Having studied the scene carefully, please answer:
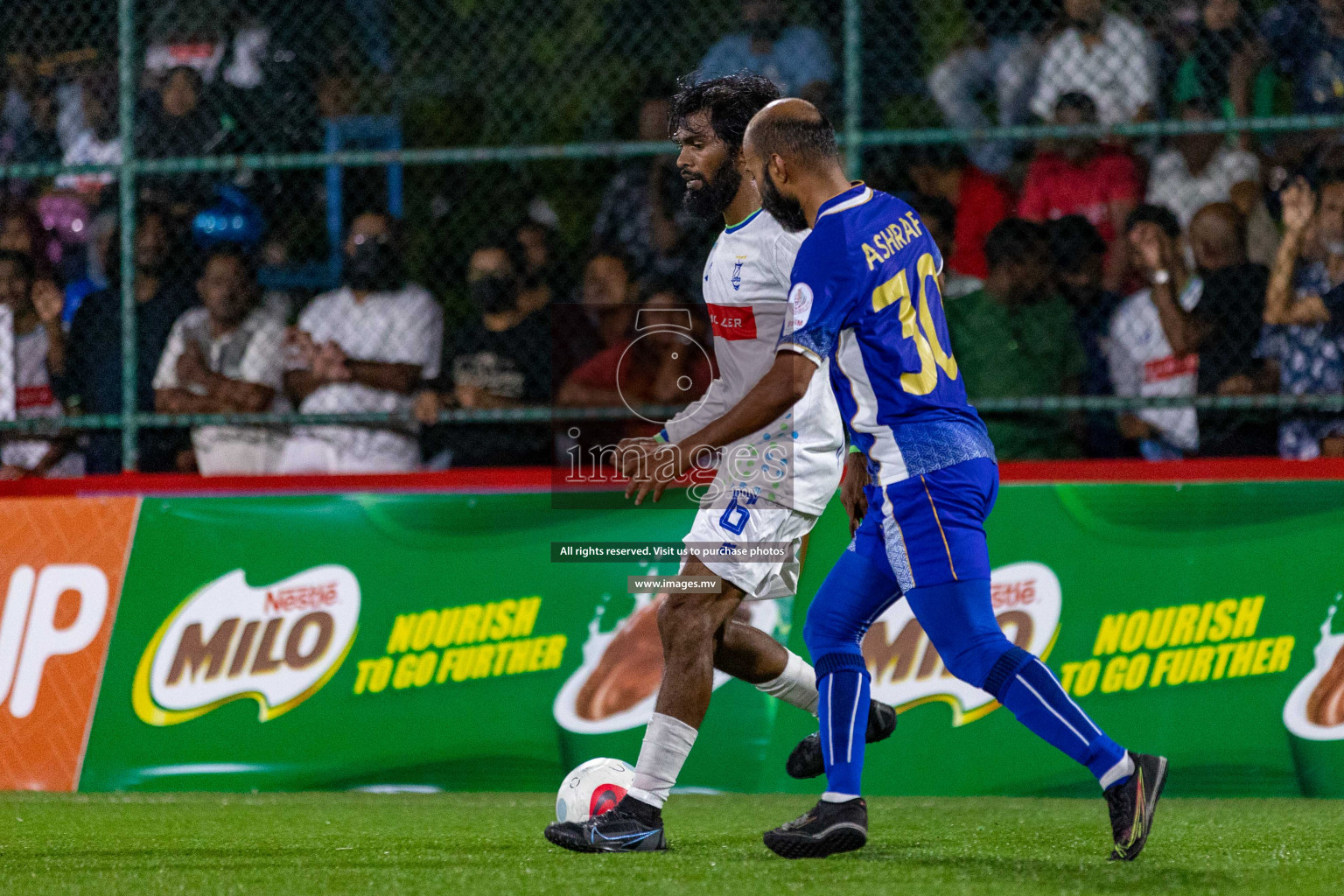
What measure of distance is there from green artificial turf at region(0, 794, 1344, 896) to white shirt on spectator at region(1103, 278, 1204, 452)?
65.4 inches

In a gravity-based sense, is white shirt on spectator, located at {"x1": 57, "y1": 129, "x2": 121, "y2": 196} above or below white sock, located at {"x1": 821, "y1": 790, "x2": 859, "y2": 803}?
above

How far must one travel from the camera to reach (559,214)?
27.5 feet

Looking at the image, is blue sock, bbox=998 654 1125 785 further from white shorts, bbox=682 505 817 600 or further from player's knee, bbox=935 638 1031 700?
white shorts, bbox=682 505 817 600

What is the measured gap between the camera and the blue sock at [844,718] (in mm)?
4289

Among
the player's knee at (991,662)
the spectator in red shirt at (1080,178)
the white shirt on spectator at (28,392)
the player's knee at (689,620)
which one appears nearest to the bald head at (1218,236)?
the spectator in red shirt at (1080,178)

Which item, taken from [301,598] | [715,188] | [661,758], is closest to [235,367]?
[301,598]

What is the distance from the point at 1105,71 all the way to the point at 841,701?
4309 mm

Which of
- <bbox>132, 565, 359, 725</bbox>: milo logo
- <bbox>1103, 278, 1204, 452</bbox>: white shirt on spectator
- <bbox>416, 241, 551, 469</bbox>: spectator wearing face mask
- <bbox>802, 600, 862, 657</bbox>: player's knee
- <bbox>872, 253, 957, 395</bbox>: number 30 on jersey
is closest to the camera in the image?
<bbox>872, 253, 957, 395</bbox>: number 30 on jersey

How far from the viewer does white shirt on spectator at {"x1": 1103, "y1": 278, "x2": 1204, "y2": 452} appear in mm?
6672

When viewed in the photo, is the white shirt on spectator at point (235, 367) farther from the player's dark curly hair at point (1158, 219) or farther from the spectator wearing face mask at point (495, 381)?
the player's dark curly hair at point (1158, 219)

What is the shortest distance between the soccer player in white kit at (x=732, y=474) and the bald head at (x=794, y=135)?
48cm

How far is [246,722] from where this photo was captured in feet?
20.7

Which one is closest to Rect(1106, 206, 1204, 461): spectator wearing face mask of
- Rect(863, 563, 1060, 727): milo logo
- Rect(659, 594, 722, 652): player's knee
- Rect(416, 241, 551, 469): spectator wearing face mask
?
Rect(863, 563, 1060, 727): milo logo

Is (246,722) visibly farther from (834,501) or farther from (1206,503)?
(1206,503)
